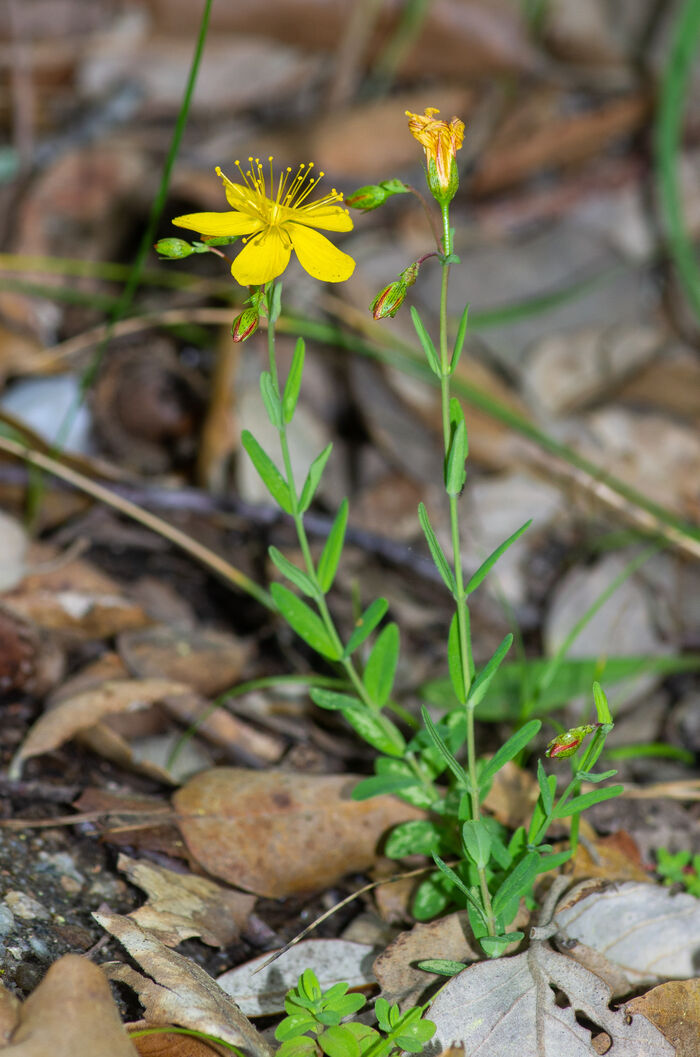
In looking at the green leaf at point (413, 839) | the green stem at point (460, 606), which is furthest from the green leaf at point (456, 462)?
the green leaf at point (413, 839)

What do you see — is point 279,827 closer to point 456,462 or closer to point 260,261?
point 456,462

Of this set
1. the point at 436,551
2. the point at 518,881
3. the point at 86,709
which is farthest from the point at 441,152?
the point at 86,709

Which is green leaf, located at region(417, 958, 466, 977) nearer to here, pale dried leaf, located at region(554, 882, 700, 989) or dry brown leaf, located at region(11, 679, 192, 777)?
pale dried leaf, located at region(554, 882, 700, 989)

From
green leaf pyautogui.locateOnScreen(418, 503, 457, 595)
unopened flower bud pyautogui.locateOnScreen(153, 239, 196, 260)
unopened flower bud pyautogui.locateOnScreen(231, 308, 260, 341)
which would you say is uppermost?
unopened flower bud pyautogui.locateOnScreen(153, 239, 196, 260)

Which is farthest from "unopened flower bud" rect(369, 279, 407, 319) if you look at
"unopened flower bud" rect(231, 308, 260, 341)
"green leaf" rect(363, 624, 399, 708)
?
"green leaf" rect(363, 624, 399, 708)

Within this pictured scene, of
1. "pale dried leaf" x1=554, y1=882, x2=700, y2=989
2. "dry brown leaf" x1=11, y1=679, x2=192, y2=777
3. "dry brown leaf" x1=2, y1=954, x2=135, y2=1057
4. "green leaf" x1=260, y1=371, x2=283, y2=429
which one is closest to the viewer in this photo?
"dry brown leaf" x1=2, y1=954, x2=135, y2=1057

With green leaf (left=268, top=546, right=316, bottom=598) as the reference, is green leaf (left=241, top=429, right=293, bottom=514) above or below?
A: above
